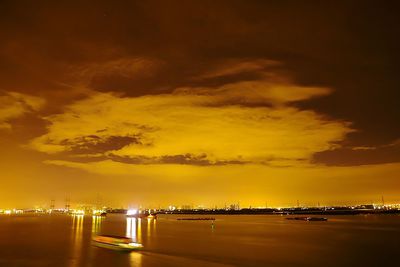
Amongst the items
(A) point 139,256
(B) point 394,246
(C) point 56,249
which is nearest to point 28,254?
(C) point 56,249

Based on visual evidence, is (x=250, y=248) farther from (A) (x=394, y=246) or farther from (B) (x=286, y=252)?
(A) (x=394, y=246)

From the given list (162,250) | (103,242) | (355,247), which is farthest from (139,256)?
(355,247)

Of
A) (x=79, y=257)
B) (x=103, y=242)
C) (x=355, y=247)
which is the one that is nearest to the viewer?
(x=79, y=257)

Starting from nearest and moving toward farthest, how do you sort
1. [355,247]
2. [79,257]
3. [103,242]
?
[79,257]
[103,242]
[355,247]

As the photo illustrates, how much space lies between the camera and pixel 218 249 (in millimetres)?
43406

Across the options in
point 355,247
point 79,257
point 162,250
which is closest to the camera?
point 79,257

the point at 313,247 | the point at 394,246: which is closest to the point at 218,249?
the point at 313,247

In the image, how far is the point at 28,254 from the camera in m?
39.4

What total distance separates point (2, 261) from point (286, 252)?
28.9m

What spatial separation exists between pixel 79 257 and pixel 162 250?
360 inches

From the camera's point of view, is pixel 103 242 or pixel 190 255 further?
pixel 103 242

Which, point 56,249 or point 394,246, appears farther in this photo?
point 394,246

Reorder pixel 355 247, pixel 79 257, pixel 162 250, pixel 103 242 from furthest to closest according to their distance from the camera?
Answer: pixel 355 247 < pixel 103 242 < pixel 162 250 < pixel 79 257

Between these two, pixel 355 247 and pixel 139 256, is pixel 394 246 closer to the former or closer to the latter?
pixel 355 247
